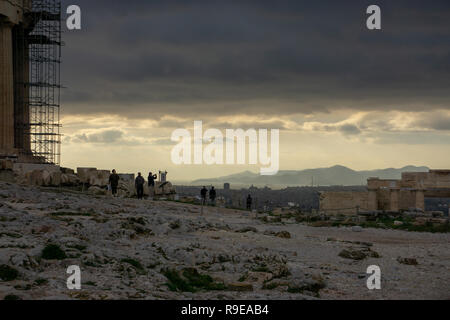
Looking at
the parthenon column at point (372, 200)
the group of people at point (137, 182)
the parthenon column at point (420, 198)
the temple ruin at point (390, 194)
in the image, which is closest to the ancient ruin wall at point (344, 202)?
the temple ruin at point (390, 194)

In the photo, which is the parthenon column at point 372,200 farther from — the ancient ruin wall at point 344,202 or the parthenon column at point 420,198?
the parthenon column at point 420,198

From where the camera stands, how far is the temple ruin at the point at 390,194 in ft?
112

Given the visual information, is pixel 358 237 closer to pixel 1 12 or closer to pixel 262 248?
pixel 262 248

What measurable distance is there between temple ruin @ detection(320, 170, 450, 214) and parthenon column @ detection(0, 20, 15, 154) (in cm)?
2580

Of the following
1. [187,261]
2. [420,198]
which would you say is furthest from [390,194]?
[187,261]

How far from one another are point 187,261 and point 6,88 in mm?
36013

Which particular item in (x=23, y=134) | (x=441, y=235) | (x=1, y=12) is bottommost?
(x=441, y=235)

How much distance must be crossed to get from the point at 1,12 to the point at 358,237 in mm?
34516

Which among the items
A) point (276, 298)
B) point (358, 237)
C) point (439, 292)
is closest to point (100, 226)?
point (276, 298)

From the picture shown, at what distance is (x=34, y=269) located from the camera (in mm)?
10688

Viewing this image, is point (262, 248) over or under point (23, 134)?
under

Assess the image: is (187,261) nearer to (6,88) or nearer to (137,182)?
(137,182)

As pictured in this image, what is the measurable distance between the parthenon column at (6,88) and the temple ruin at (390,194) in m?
25.8

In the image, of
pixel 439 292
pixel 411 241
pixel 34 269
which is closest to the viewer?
pixel 34 269
